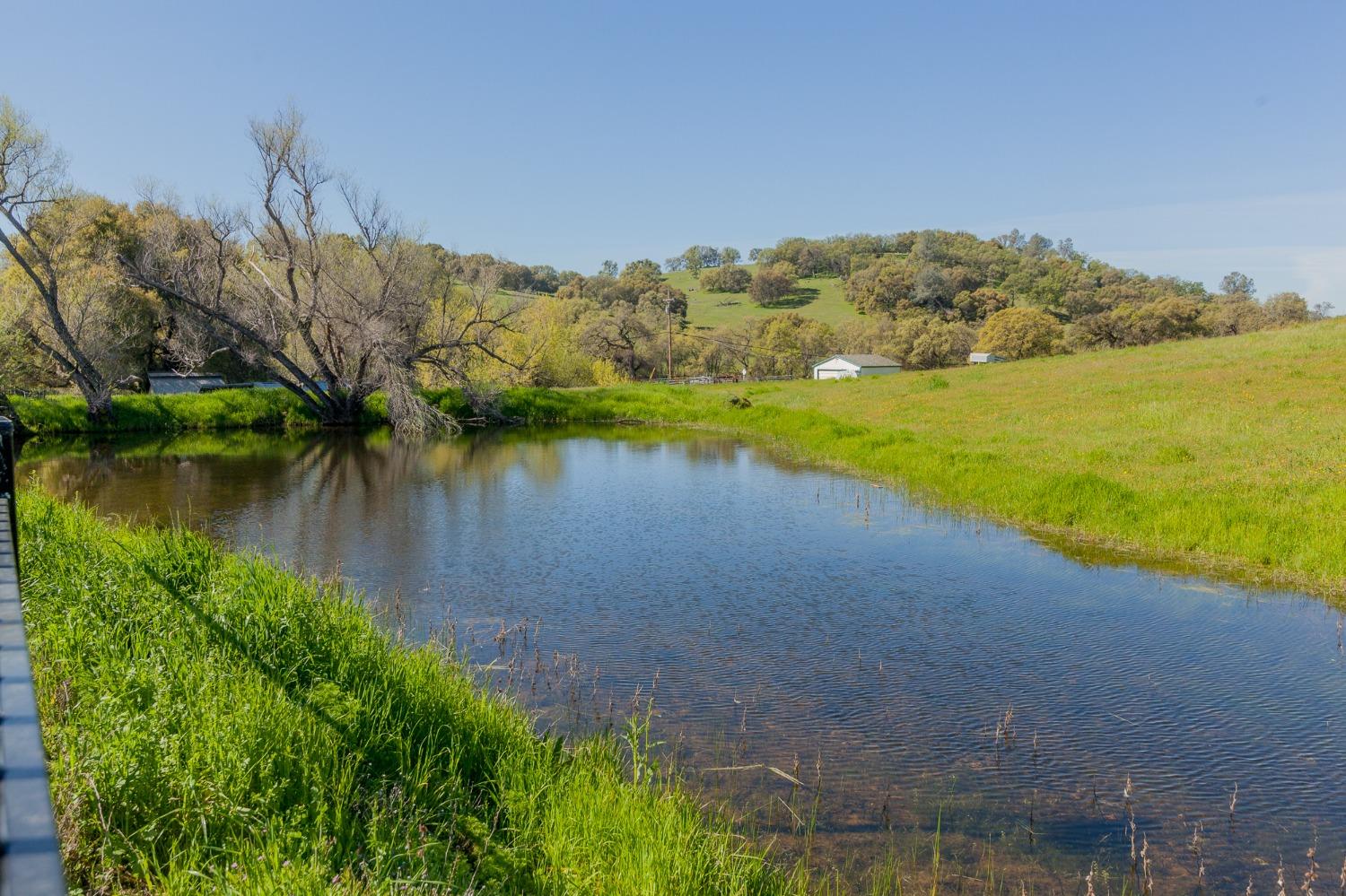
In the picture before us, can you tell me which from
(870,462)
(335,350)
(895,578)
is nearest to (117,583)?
(895,578)

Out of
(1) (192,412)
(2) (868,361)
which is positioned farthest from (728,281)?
(1) (192,412)

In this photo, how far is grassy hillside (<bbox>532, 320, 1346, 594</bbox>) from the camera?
14.6 meters

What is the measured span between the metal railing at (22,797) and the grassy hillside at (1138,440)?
14.8 meters

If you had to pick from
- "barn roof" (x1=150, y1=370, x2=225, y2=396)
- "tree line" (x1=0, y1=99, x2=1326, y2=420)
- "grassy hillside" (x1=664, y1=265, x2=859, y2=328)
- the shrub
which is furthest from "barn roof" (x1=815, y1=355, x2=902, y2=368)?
the shrub

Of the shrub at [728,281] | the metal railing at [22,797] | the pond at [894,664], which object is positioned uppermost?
the shrub at [728,281]

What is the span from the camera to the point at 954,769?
7371mm

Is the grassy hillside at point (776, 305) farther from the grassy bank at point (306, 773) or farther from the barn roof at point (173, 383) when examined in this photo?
the grassy bank at point (306, 773)

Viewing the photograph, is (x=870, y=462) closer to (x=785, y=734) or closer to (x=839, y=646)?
(x=839, y=646)

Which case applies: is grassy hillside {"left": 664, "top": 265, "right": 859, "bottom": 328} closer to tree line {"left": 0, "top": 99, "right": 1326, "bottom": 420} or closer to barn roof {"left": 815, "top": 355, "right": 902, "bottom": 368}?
barn roof {"left": 815, "top": 355, "right": 902, "bottom": 368}

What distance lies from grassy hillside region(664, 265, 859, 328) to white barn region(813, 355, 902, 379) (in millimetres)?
26840

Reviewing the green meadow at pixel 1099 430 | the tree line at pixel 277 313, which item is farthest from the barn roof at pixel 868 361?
the green meadow at pixel 1099 430

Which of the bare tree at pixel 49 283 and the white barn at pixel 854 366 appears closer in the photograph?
the bare tree at pixel 49 283

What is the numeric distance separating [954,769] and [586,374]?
6373 cm

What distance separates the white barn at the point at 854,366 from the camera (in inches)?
3484
